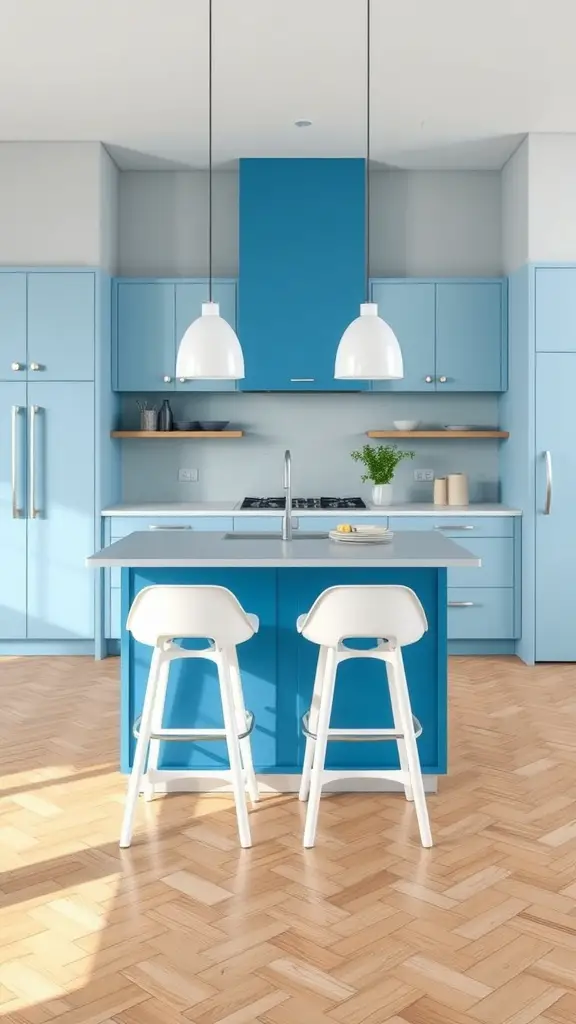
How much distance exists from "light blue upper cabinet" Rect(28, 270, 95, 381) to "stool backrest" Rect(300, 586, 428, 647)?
10.6 ft

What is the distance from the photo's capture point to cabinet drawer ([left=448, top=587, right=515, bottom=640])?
19.7 feet

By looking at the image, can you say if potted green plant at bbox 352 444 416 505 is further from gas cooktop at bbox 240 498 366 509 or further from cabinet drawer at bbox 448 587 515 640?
cabinet drawer at bbox 448 587 515 640

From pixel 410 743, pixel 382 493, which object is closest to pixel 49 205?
pixel 382 493

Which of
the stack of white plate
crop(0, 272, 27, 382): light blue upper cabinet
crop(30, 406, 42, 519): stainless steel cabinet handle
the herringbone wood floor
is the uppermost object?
crop(0, 272, 27, 382): light blue upper cabinet

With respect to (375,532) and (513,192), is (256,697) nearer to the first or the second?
(375,532)

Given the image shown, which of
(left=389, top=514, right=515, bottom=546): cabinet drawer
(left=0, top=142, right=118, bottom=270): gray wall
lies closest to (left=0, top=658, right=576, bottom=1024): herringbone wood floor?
(left=389, top=514, right=515, bottom=546): cabinet drawer

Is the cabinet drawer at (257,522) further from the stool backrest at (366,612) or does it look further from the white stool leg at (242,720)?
the stool backrest at (366,612)

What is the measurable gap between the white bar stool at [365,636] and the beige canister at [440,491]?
310 centimetres

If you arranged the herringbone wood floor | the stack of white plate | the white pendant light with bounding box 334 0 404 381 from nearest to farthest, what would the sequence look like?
the herringbone wood floor
the white pendant light with bounding box 334 0 404 381
the stack of white plate

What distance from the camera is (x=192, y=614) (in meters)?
3.22

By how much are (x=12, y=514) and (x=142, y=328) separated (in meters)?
1.42

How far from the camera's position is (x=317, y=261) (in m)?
6.19

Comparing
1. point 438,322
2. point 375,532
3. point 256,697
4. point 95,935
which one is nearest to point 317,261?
point 438,322

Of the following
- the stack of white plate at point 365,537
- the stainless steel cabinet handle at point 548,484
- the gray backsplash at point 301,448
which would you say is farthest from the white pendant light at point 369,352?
the gray backsplash at point 301,448
